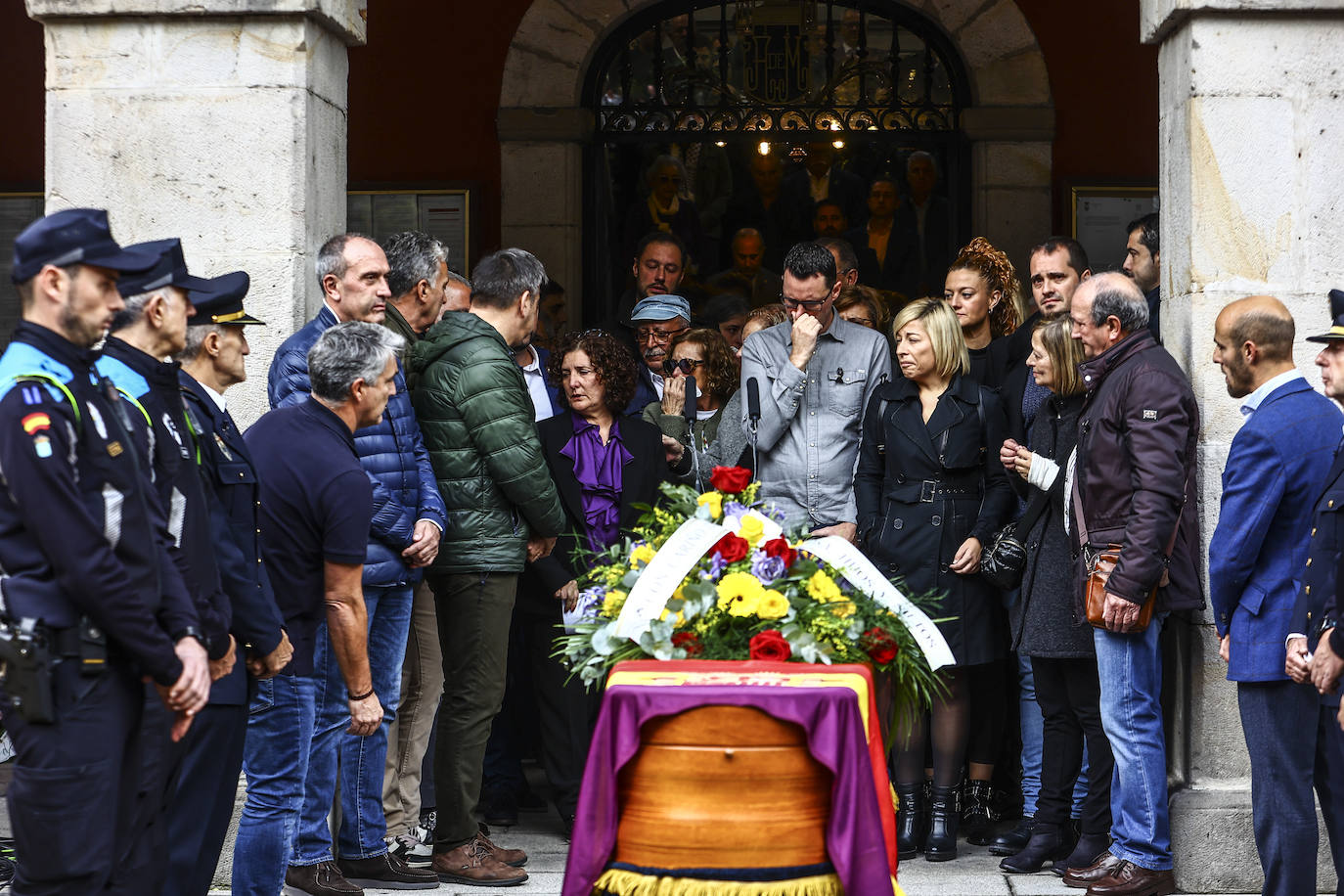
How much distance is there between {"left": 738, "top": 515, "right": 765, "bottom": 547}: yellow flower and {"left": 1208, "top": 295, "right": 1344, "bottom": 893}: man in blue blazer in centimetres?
145

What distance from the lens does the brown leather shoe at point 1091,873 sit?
18.0ft

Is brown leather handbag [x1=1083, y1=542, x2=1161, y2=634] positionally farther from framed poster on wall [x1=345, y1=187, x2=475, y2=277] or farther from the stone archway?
framed poster on wall [x1=345, y1=187, x2=475, y2=277]

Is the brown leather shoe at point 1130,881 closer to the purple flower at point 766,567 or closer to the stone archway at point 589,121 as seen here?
the purple flower at point 766,567

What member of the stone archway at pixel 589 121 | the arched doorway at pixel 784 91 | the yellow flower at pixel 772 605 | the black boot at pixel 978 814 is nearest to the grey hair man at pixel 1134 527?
the black boot at pixel 978 814

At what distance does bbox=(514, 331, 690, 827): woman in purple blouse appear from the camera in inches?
241

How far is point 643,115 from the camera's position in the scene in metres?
9.80

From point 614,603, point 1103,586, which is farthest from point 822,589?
point 1103,586

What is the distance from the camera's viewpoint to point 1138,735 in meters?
5.39

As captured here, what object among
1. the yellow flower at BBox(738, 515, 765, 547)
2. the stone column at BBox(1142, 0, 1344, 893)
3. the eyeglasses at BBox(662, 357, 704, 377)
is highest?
the stone column at BBox(1142, 0, 1344, 893)

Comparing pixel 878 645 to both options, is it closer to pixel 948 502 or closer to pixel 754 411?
pixel 948 502

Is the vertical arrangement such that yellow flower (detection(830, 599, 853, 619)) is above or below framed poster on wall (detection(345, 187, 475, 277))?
below

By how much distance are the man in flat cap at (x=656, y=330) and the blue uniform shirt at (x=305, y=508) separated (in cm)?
226

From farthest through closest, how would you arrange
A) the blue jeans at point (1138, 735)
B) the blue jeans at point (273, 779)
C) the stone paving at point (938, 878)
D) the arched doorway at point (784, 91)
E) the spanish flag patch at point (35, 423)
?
Answer: the arched doorway at point (784, 91) < the stone paving at point (938, 878) < the blue jeans at point (1138, 735) < the blue jeans at point (273, 779) < the spanish flag patch at point (35, 423)

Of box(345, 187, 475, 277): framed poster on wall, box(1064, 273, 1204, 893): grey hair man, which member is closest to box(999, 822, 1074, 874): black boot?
box(1064, 273, 1204, 893): grey hair man
